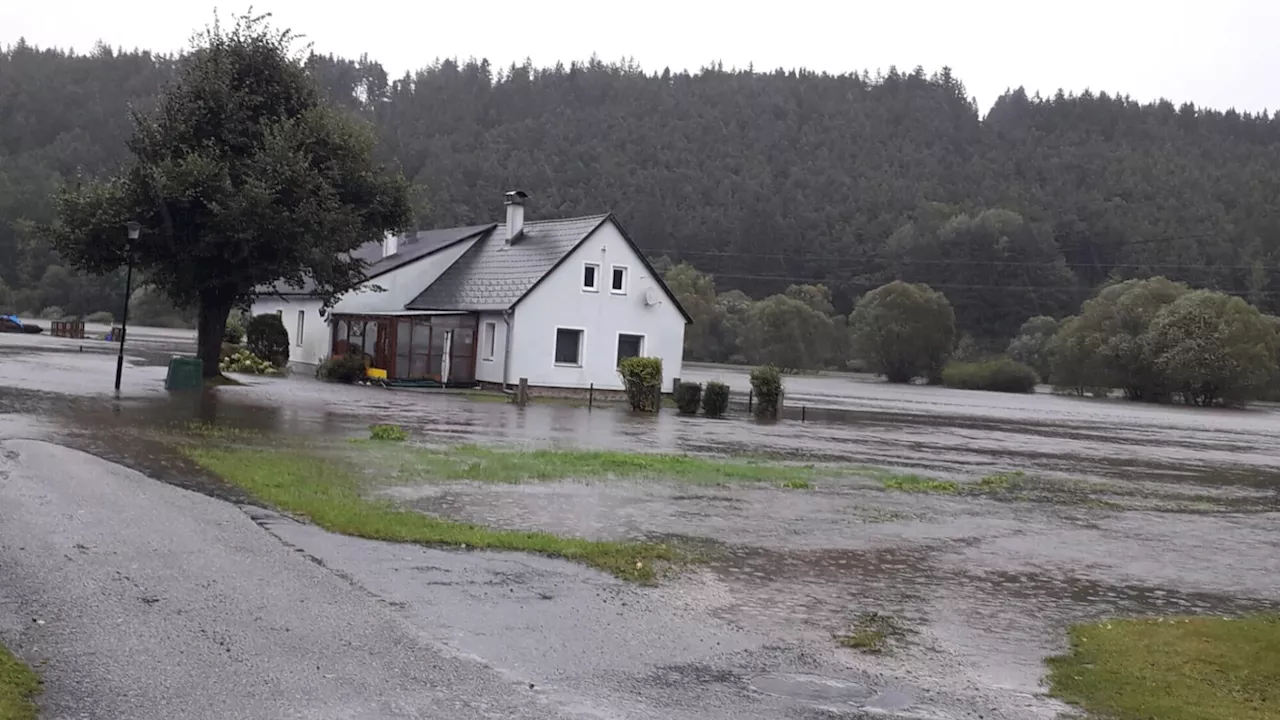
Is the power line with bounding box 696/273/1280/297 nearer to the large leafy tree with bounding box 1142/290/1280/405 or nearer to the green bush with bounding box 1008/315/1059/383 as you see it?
the green bush with bounding box 1008/315/1059/383

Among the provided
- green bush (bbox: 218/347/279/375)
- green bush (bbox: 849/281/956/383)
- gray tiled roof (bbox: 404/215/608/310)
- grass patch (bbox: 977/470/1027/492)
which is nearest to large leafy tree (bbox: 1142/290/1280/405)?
green bush (bbox: 849/281/956/383)

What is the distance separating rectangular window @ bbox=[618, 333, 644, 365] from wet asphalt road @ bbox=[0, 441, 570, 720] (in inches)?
1316

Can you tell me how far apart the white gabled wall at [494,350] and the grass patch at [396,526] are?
1087 inches

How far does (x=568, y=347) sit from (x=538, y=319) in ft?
5.22

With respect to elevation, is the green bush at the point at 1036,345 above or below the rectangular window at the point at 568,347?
above

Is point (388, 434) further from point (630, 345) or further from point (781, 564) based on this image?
point (630, 345)

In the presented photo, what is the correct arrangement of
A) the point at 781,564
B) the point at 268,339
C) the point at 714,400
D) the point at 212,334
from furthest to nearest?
the point at 268,339 < the point at 714,400 < the point at 212,334 < the point at 781,564

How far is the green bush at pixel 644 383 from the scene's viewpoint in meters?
36.2

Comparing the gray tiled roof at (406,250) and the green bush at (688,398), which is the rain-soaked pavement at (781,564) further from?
the gray tiled roof at (406,250)

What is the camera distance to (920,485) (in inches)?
758

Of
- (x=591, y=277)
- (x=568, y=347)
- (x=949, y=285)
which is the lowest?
(x=568, y=347)

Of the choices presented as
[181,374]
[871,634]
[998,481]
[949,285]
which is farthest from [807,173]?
[871,634]

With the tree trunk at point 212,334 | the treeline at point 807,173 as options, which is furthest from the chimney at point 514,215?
the treeline at point 807,173

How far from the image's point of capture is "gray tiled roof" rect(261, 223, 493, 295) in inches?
1954
